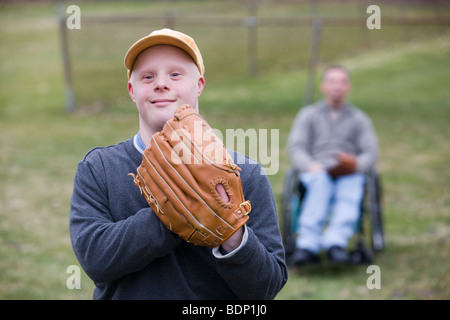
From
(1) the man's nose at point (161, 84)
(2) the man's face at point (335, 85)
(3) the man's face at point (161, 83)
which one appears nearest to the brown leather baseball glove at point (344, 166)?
(2) the man's face at point (335, 85)

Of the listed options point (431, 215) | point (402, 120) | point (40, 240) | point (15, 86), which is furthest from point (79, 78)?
point (431, 215)

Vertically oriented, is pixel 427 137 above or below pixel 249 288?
below

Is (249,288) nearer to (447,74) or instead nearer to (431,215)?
(431,215)

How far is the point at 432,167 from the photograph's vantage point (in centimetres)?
806

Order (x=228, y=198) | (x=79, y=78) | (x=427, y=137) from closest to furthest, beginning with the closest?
(x=228, y=198)
(x=427, y=137)
(x=79, y=78)

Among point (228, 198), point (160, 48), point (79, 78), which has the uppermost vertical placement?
point (160, 48)

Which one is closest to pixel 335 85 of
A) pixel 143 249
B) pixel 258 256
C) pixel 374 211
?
pixel 374 211

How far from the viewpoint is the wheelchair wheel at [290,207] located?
16.0ft

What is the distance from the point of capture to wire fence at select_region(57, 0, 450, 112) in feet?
38.4

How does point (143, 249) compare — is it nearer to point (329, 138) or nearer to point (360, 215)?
point (360, 215)

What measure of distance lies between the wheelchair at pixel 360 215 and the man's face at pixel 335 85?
0.78 metres

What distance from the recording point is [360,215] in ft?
16.5

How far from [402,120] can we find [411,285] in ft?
23.1

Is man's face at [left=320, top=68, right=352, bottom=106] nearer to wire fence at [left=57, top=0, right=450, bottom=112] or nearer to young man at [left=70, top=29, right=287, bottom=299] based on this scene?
young man at [left=70, top=29, right=287, bottom=299]
